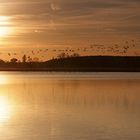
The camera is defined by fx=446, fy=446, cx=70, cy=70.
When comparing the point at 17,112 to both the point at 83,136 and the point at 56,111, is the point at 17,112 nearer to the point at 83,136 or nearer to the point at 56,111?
the point at 56,111

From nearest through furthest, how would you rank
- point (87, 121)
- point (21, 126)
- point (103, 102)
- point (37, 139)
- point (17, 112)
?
1. point (37, 139)
2. point (21, 126)
3. point (87, 121)
4. point (17, 112)
5. point (103, 102)

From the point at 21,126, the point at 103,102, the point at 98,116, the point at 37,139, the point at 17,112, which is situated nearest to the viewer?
the point at 37,139

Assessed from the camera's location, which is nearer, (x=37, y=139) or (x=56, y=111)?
(x=37, y=139)

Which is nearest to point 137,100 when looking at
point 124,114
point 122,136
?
point 124,114

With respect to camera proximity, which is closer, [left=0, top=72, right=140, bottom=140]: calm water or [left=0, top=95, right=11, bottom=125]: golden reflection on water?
[left=0, top=72, right=140, bottom=140]: calm water

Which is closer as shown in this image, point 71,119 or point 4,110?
point 71,119

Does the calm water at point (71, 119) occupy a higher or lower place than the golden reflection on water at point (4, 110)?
higher

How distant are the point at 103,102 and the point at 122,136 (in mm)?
9278

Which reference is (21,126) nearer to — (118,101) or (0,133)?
(0,133)

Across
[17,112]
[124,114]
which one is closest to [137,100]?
[124,114]

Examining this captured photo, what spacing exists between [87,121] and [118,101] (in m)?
6.86

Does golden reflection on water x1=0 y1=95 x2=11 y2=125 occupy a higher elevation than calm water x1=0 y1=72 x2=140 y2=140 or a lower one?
lower

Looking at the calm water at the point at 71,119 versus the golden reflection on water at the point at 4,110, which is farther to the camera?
the golden reflection on water at the point at 4,110

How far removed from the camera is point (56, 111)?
17.4 meters
